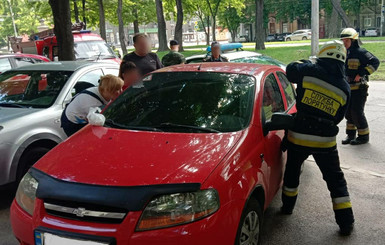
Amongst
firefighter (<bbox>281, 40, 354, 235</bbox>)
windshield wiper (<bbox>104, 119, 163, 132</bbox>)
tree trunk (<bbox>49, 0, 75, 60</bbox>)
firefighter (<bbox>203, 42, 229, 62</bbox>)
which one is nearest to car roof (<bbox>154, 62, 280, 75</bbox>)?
firefighter (<bbox>281, 40, 354, 235</bbox>)

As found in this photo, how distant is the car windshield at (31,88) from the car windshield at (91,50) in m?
8.69

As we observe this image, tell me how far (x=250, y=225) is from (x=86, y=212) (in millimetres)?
1222

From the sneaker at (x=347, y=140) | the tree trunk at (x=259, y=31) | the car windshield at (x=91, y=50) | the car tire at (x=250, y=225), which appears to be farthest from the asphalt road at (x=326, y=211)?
the tree trunk at (x=259, y=31)

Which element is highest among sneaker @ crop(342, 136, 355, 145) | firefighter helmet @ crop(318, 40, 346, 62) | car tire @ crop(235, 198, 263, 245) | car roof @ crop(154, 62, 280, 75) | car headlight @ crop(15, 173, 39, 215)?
firefighter helmet @ crop(318, 40, 346, 62)

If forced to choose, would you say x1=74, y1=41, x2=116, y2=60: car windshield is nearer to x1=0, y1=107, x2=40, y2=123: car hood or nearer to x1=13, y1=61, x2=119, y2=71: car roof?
x1=13, y1=61, x2=119, y2=71: car roof

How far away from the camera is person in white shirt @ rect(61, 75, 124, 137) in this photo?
407 centimetres

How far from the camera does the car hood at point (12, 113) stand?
4.39 metres

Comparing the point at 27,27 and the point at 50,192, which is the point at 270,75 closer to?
the point at 50,192

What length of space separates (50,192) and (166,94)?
1535 millimetres

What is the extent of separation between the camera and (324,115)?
11.5 ft

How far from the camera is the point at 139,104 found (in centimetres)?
366

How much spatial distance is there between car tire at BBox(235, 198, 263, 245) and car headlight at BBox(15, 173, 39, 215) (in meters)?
1.46

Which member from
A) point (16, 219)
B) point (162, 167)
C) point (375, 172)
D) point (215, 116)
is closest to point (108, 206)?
point (162, 167)

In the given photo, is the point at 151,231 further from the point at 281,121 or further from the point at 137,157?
the point at 281,121
